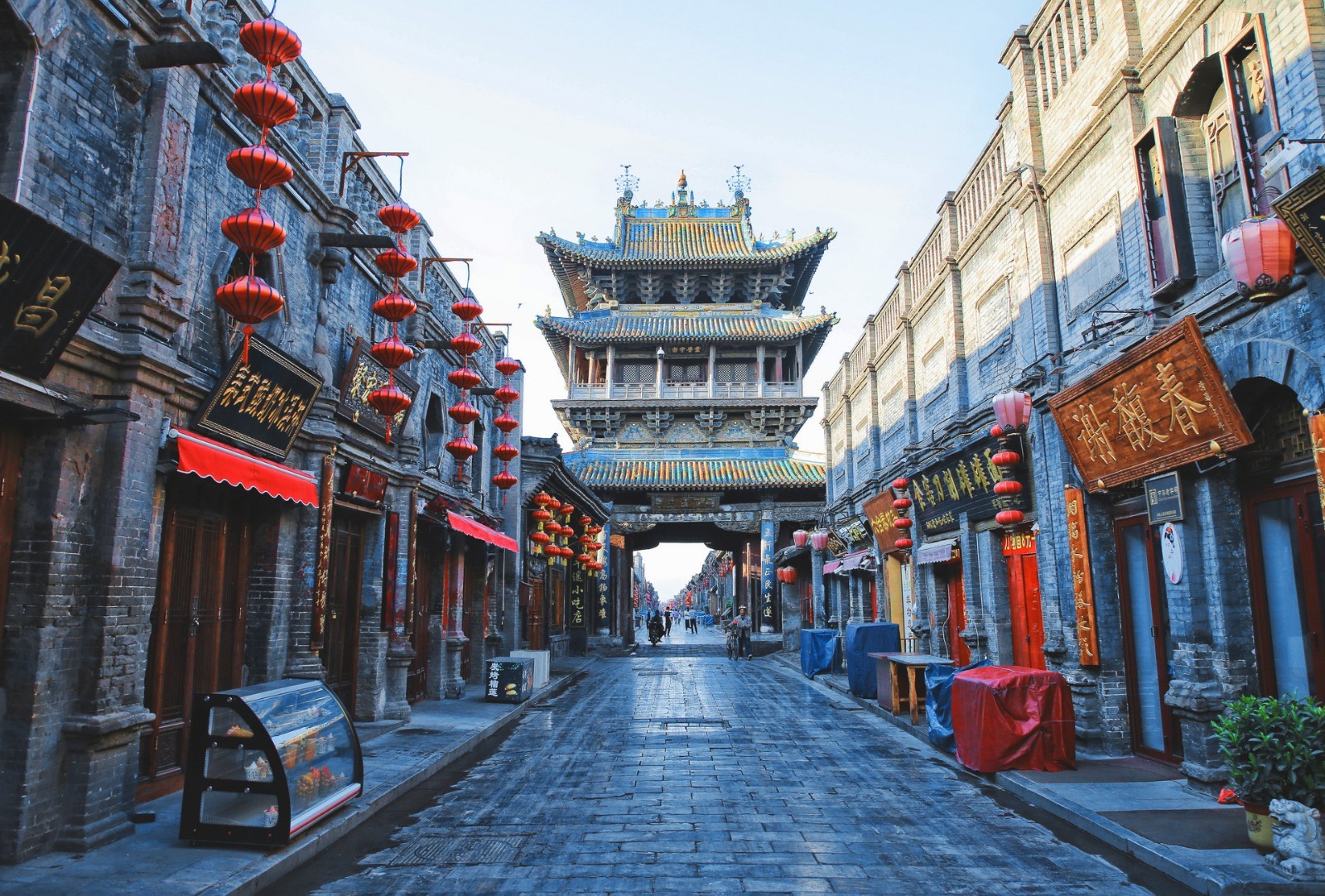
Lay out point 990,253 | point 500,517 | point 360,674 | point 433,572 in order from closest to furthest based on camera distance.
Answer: point 360,674, point 990,253, point 433,572, point 500,517

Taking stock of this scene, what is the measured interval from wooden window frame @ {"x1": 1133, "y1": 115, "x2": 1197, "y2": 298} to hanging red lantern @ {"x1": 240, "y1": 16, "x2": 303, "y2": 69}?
7500mm

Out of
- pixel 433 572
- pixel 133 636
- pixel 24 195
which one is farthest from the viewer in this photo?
pixel 433 572

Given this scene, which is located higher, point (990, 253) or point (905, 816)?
point (990, 253)

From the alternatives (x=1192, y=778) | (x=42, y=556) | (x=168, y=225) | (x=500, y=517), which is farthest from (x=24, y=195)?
(x=500, y=517)

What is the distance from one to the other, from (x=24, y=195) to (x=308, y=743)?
13.9ft

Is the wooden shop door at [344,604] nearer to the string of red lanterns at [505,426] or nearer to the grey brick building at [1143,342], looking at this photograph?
the string of red lanterns at [505,426]

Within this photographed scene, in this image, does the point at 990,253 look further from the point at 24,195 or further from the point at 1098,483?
the point at 24,195

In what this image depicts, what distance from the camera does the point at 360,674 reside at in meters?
11.5

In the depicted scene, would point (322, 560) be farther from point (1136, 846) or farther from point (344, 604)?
point (1136, 846)


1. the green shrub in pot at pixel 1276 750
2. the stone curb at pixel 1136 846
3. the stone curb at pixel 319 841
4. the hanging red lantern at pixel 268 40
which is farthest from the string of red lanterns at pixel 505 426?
the green shrub in pot at pixel 1276 750

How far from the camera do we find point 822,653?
2080cm

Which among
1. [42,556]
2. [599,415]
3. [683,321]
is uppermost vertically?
[683,321]

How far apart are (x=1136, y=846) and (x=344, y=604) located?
931 centimetres

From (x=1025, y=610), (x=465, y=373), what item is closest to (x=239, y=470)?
(x=465, y=373)
